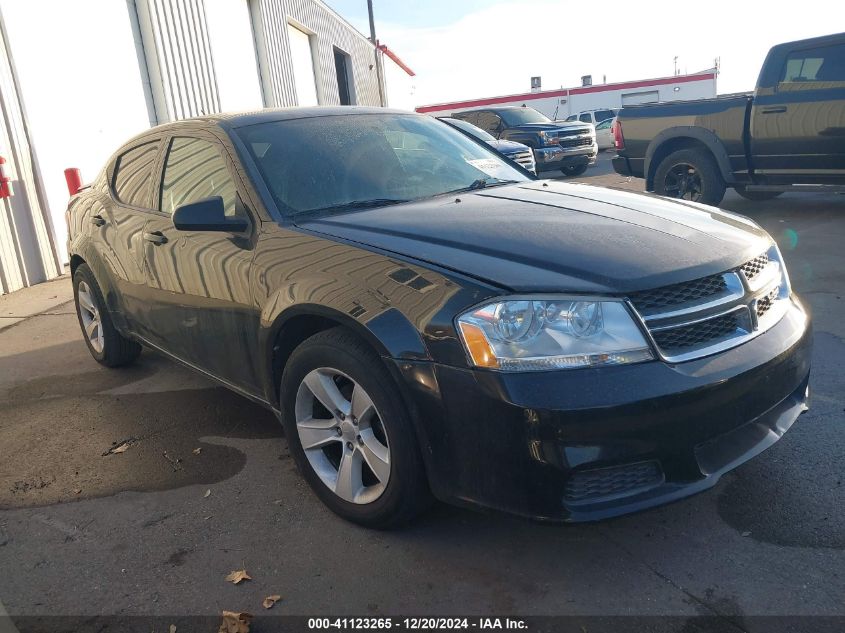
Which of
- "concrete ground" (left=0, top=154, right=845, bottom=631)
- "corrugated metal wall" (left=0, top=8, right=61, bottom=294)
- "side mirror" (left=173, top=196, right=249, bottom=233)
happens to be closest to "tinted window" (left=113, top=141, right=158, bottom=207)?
"side mirror" (left=173, top=196, right=249, bottom=233)

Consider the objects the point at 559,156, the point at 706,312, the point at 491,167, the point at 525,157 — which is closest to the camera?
the point at 706,312

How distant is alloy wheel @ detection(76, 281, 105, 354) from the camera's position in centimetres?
503

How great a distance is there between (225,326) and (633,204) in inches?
75.1

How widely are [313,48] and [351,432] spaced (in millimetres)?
20603

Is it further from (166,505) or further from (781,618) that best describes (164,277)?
(781,618)

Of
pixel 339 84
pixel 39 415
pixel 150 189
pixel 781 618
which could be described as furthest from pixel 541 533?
pixel 339 84

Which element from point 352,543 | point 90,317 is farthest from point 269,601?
point 90,317

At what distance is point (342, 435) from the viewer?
2809mm

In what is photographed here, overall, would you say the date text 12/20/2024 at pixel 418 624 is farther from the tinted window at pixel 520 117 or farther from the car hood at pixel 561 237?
the tinted window at pixel 520 117

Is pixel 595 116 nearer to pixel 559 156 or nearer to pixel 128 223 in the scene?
pixel 559 156

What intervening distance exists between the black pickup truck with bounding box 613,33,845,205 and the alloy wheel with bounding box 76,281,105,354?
7.08m

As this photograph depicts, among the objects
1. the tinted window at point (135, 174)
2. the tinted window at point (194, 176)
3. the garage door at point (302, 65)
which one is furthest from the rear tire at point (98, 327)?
the garage door at point (302, 65)

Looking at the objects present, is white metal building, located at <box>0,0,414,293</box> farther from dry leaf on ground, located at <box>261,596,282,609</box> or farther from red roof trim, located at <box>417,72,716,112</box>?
red roof trim, located at <box>417,72,716,112</box>

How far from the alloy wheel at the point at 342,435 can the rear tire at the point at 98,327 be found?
230 cm
